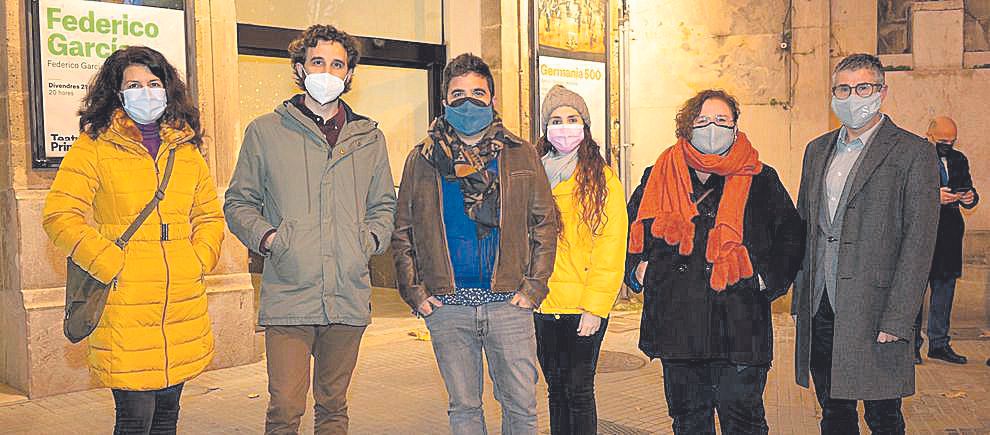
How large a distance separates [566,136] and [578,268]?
599 millimetres

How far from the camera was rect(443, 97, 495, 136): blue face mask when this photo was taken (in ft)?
13.6

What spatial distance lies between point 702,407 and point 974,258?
7099mm

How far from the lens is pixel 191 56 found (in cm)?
761

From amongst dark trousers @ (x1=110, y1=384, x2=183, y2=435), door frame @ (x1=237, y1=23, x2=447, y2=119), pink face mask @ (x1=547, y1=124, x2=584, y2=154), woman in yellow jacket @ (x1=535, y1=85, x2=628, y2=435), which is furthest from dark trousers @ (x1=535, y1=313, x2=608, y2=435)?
door frame @ (x1=237, y1=23, x2=447, y2=119)

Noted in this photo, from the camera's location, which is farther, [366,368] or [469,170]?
[366,368]

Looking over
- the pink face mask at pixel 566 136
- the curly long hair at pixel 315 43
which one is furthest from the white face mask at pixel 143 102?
the pink face mask at pixel 566 136

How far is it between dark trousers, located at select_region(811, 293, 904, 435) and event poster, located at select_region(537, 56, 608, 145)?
588cm

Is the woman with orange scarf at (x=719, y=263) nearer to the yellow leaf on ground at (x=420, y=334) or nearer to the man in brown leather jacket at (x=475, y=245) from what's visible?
the man in brown leather jacket at (x=475, y=245)

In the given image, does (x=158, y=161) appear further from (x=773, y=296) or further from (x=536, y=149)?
(x=773, y=296)

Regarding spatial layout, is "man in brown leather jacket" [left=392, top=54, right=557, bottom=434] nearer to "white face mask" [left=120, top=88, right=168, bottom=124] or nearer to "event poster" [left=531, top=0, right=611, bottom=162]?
"white face mask" [left=120, top=88, right=168, bottom=124]

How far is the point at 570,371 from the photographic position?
443 centimetres

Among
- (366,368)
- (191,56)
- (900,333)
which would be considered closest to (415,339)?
(366,368)

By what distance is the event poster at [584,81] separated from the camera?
10070mm

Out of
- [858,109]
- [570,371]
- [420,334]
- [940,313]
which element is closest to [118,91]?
[570,371]
